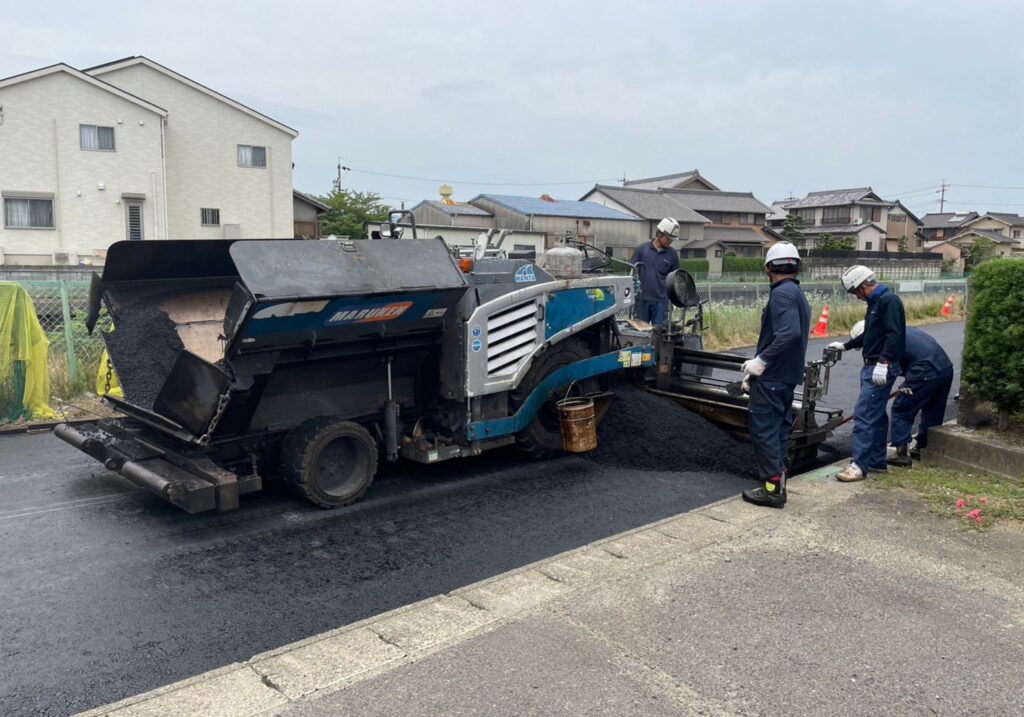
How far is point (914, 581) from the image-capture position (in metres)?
4.48

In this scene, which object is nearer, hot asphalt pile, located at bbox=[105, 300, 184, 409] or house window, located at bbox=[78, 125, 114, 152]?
hot asphalt pile, located at bbox=[105, 300, 184, 409]

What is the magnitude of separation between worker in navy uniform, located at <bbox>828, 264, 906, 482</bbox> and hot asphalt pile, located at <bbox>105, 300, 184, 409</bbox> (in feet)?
16.7

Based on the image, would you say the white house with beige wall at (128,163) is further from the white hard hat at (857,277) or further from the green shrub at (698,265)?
the white hard hat at (857,277)

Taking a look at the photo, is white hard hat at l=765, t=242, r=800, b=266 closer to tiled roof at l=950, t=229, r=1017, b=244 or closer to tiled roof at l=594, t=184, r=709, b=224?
tiled roof at l=594, t=184, r=709, b=224

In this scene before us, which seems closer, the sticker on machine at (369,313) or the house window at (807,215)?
the sticker on machine at (369,313)

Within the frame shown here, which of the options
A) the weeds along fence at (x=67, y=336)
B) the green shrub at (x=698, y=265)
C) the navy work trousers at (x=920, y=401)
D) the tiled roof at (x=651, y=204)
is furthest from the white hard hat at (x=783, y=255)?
the tiled roof at (x=651, y=204)

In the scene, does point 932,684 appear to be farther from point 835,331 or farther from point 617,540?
point 835,331

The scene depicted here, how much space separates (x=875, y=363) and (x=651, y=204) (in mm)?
46758

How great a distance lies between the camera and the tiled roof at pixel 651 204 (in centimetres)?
5044

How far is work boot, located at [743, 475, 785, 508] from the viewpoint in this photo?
5.75 m

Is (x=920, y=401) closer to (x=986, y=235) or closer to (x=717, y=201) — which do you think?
(x=717, y=201)

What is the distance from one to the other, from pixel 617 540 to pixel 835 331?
52.0ft

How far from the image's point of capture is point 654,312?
877 cm

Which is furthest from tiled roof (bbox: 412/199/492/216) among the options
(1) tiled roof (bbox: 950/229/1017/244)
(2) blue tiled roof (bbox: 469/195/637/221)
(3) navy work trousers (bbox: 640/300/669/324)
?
(1) tiled roof (bbox: 950/229/1017/244)
